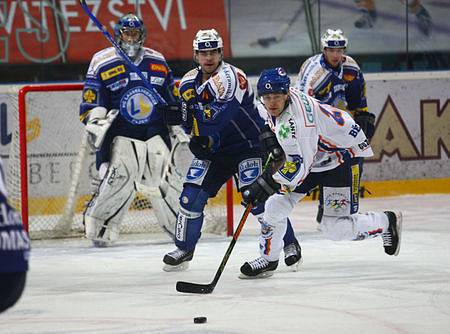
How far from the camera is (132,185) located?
609cm

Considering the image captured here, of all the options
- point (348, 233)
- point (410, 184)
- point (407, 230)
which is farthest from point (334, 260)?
point (410, 184)

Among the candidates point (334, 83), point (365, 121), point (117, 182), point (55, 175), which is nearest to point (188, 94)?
point (117, 182)

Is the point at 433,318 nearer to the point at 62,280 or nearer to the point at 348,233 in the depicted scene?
the point at 348,233

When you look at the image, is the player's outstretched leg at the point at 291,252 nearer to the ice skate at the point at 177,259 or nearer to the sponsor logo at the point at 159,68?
the ice skate at the point at 177,259

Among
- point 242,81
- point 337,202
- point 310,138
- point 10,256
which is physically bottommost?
point 337,202

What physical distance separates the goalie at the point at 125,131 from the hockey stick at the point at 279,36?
212 cm

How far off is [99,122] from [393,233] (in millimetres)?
1734

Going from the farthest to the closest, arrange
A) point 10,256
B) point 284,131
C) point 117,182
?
point 117,182
point 284,131
point 10,256

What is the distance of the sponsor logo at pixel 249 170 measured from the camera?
5094 millimetres

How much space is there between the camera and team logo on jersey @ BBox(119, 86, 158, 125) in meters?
5.96

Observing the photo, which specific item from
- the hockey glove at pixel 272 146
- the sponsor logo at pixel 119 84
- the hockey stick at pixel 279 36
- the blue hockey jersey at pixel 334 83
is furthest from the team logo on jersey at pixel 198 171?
the hockey stick at pixel 279 36

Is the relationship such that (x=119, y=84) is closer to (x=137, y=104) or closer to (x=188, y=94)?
(x=137, y=104)

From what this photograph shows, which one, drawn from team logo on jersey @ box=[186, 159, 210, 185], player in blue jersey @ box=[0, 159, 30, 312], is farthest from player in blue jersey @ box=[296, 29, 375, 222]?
player in blue jersey @ box=[0, 159, 30, 312]

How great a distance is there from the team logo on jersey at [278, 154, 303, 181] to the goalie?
5.20 feet
